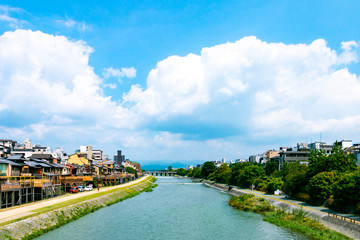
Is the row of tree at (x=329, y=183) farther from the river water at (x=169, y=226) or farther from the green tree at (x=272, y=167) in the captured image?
the green tree at (x=272, y=167)

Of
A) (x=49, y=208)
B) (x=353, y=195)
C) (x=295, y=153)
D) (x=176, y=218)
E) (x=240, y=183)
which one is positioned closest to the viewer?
(x=353, y=195)

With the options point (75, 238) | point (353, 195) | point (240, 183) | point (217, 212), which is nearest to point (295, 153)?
point (240, 183)

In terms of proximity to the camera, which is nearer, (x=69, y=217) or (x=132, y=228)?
(x=132, y=228)

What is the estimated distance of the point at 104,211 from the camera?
2020 inches

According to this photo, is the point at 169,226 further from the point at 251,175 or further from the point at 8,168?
the point at 251,175

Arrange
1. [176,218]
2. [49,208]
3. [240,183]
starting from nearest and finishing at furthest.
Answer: [49,208], [176,218], [240,183]

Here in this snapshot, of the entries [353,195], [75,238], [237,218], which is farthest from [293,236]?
[75,238]

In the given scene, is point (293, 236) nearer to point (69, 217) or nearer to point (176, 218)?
point (176, 218)

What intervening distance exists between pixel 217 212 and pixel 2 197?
33315 mm

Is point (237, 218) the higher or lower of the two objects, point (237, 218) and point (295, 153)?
the lower

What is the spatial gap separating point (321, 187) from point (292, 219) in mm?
8995

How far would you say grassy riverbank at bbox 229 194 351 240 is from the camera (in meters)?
32.0

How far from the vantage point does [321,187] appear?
45281 millimetres

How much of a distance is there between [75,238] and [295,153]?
11173cm
